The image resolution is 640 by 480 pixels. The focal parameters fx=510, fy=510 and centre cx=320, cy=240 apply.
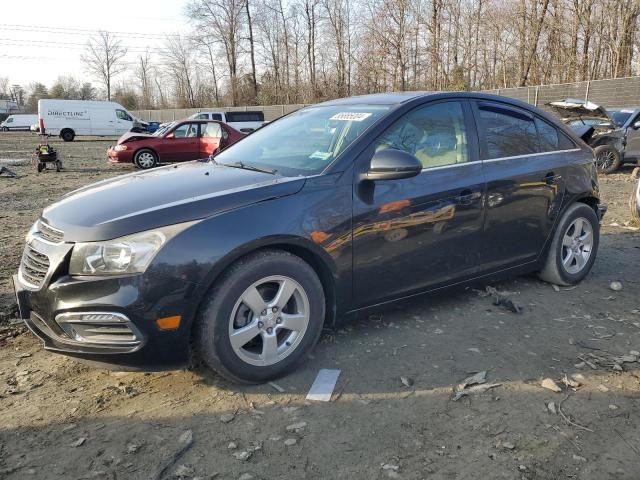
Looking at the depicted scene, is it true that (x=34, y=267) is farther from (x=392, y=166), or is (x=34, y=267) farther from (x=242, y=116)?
(x=242, y=116)

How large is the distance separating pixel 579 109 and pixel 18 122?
169 feet

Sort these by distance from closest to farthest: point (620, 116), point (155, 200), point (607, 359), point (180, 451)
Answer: point (180, 451) < point (155, 200) < point (607, 359) < point (620, 116)

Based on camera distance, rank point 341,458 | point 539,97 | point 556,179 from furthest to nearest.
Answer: point 539,97 → point 556,179 → point 341,458

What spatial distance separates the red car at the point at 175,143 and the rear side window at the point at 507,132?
11.8 metres

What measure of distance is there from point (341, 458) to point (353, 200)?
1471mm

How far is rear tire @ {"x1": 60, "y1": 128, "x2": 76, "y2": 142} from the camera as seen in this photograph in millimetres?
32531

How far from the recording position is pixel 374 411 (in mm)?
2723

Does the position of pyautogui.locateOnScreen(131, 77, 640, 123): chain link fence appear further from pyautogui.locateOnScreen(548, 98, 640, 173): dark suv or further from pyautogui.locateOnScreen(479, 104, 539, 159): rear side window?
pyautogui.locateOnScreen(479, 104, 539, 159): rear side window

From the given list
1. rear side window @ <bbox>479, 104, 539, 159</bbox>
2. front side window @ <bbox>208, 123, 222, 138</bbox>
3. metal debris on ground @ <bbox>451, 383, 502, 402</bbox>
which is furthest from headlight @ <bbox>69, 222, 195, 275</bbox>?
front side window @ <bbox>208, 123, 222, 138</bbox>

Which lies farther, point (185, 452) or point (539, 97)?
point (539, 97)

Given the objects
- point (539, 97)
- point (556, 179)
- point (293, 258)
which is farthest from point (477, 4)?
point (293, 258)

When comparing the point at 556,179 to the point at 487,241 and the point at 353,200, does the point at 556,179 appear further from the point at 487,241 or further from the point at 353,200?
the point at 353,200

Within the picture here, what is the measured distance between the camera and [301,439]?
250 cm

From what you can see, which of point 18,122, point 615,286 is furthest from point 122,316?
→ point 18,122
